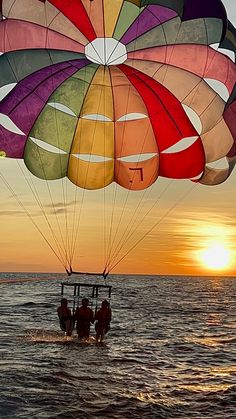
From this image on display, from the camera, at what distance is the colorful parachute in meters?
16.2

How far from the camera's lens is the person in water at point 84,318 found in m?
18.9

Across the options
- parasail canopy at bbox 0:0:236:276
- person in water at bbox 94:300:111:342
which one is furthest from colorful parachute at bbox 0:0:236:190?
person in water at bbox 94:300:111:342

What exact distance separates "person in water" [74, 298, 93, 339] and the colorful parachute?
4209mm

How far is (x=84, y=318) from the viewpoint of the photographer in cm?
1922

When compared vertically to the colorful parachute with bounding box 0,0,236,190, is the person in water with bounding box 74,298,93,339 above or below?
below

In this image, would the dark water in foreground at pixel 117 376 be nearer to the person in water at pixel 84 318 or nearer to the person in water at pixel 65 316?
the person in water at pixel 84 318

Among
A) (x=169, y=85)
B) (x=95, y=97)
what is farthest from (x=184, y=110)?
(x=95, y=97)

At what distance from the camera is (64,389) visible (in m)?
14.9

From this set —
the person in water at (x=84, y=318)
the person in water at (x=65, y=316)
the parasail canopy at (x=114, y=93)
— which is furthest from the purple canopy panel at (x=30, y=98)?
the person in water at (x=84, y=318)

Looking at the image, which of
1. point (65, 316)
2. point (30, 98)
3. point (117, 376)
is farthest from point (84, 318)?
point (30, 98)

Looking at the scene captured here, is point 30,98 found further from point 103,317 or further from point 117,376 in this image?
point 117,376

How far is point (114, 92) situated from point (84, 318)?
756cm

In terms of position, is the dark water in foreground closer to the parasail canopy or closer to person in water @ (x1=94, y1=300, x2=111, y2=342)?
person in water @ (x1=94, y1=300, x2=111, y2=342)

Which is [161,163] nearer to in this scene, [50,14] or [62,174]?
[62,174]
